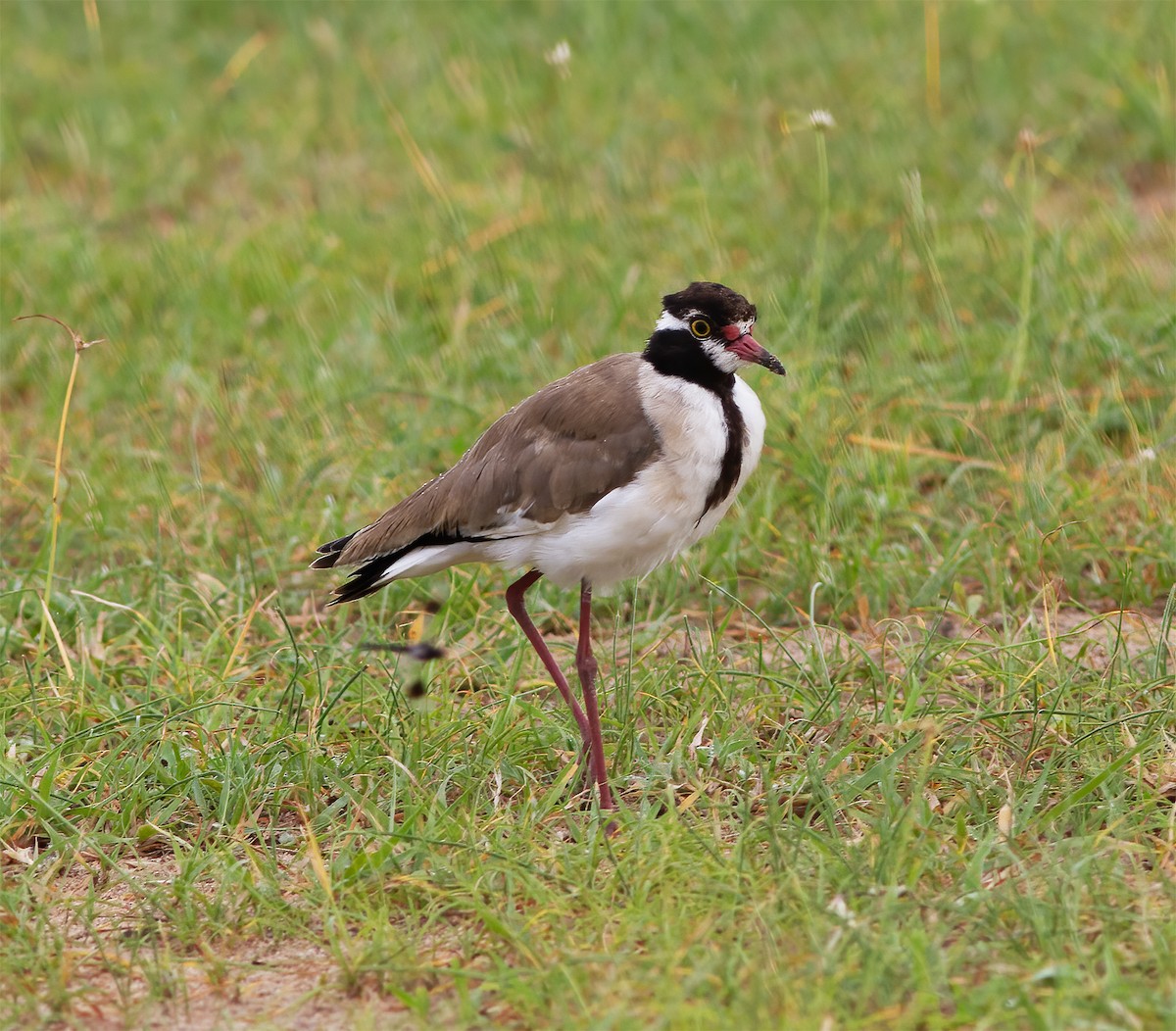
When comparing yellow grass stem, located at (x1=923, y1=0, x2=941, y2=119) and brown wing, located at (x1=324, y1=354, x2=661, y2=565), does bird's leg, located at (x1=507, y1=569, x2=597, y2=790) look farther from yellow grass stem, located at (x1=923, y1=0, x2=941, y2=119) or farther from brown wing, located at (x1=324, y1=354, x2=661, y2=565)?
yellow grass stem, located at (x1=923, y1=0, x2=941, y2=119)

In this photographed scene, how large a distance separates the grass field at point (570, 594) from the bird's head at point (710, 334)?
0.74m

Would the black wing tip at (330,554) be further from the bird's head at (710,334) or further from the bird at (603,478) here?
the bird's head at (710,334)

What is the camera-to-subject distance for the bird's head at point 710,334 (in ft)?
14.1

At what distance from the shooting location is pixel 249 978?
3613 mm

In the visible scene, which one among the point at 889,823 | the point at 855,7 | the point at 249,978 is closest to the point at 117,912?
the point at 249,978

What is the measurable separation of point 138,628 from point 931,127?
4651mm

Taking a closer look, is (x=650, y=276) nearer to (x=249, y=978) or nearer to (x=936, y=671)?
(x=936, y=671)

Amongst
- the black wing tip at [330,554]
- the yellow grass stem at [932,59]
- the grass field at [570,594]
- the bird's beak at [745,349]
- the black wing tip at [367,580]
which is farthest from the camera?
the yellow grass stem at [932,59]

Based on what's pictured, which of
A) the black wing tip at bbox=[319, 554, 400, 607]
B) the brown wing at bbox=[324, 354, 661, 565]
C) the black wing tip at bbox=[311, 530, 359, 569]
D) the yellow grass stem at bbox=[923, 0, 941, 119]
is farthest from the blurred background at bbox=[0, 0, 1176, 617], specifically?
the brown wing at bbox=[324, 354, 661, 565]

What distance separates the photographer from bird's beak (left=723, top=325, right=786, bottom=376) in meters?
4.29

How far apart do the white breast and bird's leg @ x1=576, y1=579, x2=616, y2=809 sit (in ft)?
0.35

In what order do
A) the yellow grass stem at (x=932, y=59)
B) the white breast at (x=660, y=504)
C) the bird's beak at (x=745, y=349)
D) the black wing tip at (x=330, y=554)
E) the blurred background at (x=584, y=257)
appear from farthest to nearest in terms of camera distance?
the yellow grass stem at (x=932, y=59), the blurred background at (x=584, y=257), the black wing tip at (x=330, y=554), the bird's beak at (x=745, y=349), the white breast at (x=660, y=504)

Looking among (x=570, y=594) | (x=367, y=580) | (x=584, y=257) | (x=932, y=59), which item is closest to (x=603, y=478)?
(x=367, y=580)

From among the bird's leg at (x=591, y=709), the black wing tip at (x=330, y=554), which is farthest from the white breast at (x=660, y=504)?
the black wing tip at (x=330, y=554)
